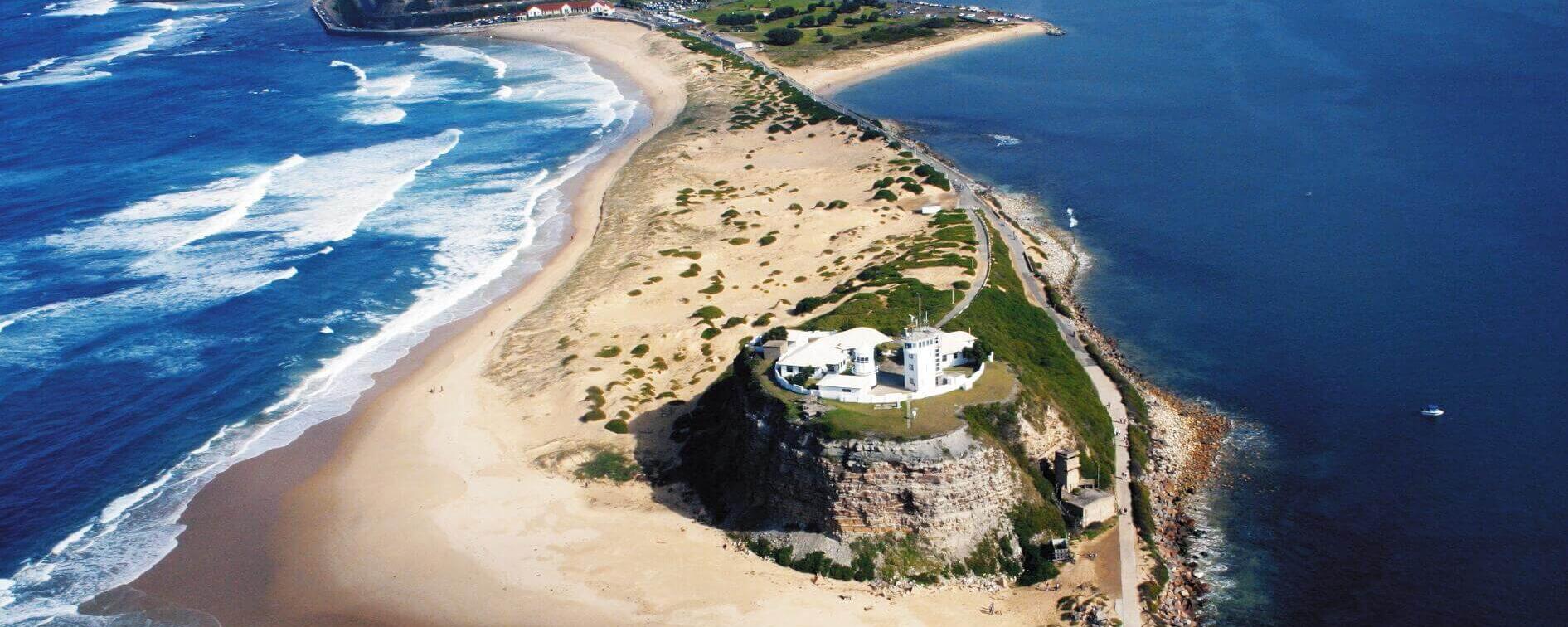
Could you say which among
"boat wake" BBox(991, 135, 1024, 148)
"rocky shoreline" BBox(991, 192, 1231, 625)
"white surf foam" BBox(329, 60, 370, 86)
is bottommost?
"white surf foam" BBox(329, 60, 370, 86)

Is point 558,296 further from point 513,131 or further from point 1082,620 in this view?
point 513,131

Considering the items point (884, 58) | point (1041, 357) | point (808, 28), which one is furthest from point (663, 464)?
point (808, 28)

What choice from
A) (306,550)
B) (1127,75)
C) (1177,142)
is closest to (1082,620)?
(306,550)

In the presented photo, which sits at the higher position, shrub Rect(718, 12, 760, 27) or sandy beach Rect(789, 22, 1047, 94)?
shrub Rect(718, 12, 760, 27)

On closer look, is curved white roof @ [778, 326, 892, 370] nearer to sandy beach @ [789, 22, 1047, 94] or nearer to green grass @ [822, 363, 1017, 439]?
green grass @ [822, 363, 1017, 439]

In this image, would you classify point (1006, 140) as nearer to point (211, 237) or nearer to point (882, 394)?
point (211, 237)

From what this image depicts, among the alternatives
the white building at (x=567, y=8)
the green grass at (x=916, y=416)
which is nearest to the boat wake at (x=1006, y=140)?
the green grass at (x=916, y=416)

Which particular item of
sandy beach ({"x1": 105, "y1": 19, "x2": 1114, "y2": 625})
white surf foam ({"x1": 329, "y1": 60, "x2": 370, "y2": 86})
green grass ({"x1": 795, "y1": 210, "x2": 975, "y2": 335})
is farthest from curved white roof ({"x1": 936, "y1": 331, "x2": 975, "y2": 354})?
white surf foam ({"x1": 329, "y1": 60, "x2": 370, "y2": 86})
